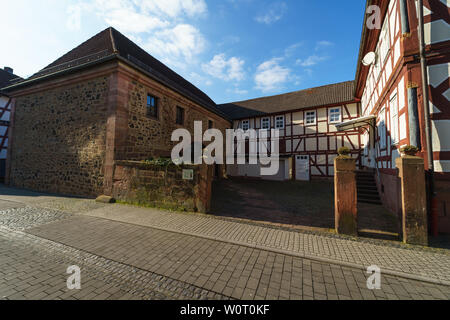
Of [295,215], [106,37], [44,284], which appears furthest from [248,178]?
[44,284]

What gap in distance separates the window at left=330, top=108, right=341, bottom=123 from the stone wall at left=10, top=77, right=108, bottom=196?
14.8 metres

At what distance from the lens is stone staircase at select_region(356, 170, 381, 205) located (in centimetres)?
734

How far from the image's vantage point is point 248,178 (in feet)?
55.4

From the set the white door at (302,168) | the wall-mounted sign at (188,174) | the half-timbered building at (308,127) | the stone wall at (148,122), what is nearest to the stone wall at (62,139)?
the stone wall at (148,122)

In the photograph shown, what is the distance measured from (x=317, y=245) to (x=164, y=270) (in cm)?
292

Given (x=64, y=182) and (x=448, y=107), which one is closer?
(x=448, y=107)

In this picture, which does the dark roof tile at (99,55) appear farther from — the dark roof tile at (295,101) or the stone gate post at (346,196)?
the stone gate post at (346,196)

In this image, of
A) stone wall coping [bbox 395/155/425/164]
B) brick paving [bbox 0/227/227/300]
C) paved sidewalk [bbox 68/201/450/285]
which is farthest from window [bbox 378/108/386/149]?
brick paving [bbox 0/227/227/300]

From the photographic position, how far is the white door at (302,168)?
14.3 meters

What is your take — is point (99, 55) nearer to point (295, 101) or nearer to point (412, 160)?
point (412, 160)

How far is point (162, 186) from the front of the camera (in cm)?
611

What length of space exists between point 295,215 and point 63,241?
6.01 metres

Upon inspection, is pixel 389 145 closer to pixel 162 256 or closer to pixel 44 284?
pixel 162 256

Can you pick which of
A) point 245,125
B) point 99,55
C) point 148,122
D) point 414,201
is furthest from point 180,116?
point 414,201
